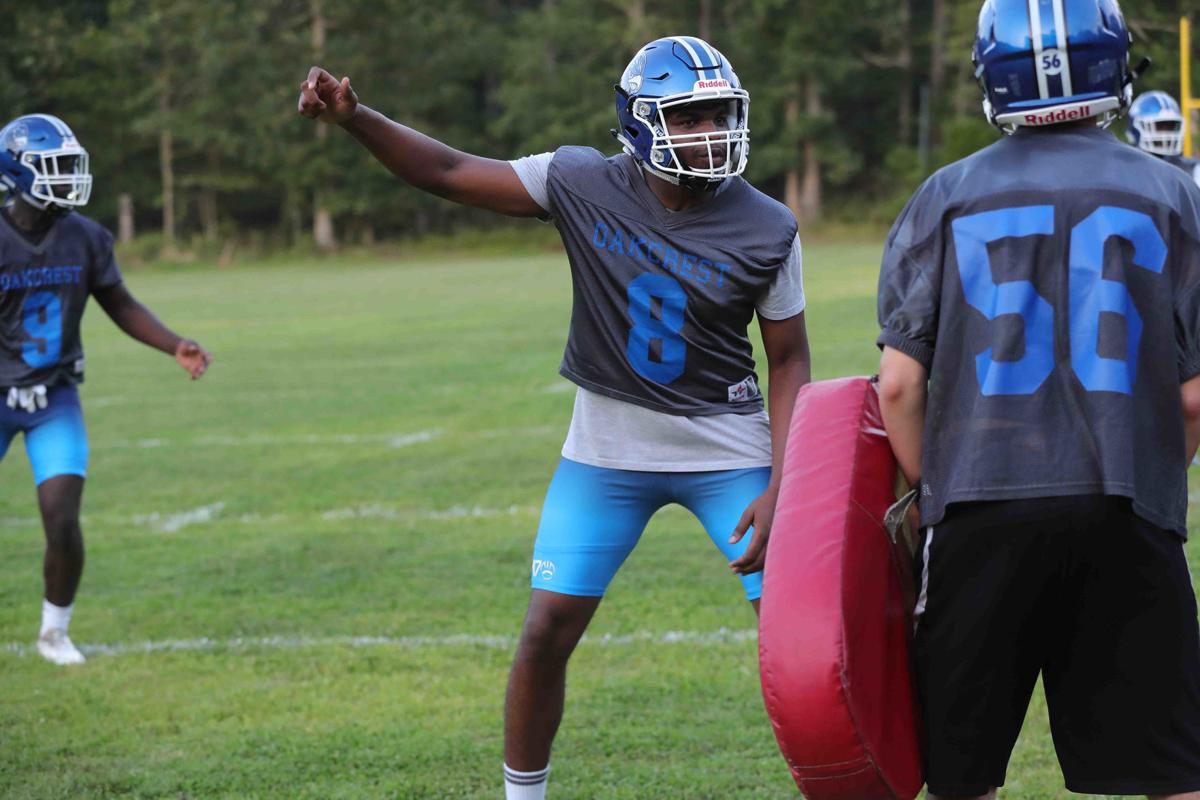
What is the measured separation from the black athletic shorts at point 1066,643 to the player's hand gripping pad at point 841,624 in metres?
0.08

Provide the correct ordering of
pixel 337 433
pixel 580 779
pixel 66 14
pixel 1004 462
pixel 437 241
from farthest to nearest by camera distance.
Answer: pixel 66 14
pixel 437 241
pixel 337 433
pixel 580 779
pixel 1004 462

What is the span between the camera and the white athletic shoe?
6172 mm

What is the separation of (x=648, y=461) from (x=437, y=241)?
48633 millimetres

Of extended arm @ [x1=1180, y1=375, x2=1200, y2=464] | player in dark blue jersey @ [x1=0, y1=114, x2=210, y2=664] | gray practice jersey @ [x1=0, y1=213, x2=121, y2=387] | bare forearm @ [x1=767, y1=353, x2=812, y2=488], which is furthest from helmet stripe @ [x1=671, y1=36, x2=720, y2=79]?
gray practice jersey @ [x1=0, y1=213, x2=121, y2=387]

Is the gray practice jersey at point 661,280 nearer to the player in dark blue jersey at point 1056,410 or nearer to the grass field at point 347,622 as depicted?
the player in dark blue jersey at point 1056,410

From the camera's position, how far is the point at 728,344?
4066 mm

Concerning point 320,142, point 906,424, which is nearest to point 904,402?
point 906,424

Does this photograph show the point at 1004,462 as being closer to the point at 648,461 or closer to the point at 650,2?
the point at 648,461

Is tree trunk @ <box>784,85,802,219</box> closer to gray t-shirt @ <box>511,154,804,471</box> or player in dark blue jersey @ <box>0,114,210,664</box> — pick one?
player in dark blue jersey @ <box>0,114,210,664</box>

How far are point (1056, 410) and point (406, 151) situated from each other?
6.05 ft

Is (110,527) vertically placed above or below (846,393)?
below

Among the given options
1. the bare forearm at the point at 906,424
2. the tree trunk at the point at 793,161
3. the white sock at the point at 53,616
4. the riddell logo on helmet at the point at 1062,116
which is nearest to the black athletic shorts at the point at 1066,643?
the bare forearm at the point at 906,424

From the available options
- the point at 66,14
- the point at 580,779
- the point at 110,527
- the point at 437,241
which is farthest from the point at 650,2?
the point at 580,779

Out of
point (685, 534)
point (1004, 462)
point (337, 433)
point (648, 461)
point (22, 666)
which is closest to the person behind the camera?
point (1004, 462)
